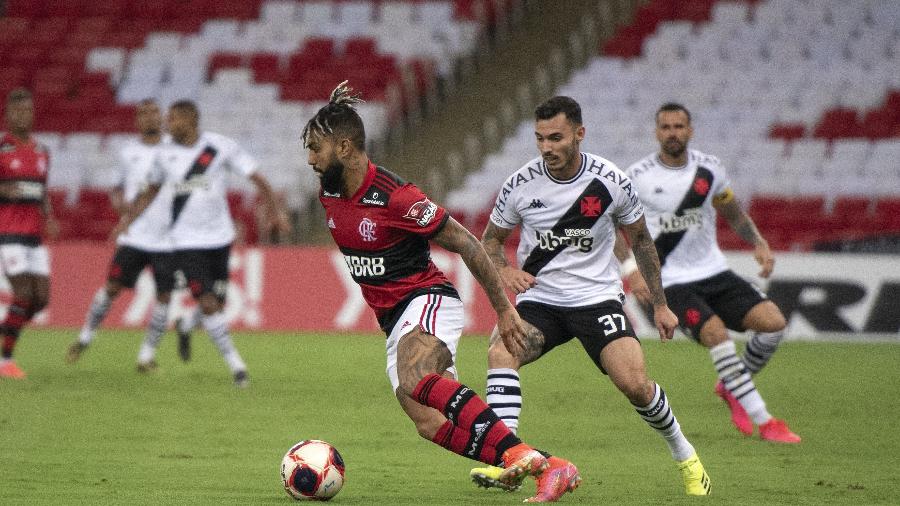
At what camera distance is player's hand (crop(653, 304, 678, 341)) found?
7250mm

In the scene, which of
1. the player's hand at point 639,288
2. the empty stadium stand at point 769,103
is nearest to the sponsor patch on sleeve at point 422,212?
the player's hand at point 639,288

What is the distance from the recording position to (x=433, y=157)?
24.4 meters

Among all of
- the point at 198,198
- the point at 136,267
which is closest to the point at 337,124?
the point at 198,198

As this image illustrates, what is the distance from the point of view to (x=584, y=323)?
25.1 ft

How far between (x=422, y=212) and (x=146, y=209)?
7.00 metres

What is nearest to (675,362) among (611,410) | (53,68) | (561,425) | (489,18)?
(611,410)

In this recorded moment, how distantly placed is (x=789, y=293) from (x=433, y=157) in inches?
336

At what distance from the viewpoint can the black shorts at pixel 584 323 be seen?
7582 mm

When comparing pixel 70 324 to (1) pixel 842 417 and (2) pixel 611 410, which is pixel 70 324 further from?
(1) pixel 842 417

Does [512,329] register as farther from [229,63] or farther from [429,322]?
[229,63]

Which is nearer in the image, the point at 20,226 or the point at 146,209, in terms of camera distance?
the point at 146,209

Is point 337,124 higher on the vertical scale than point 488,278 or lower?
higher

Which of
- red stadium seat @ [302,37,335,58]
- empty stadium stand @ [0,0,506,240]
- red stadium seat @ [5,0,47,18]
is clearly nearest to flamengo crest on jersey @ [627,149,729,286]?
empty stadium stand @ [0,0,506,240]

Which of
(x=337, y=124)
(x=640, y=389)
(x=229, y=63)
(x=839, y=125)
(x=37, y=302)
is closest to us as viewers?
(x=337, y=124)
